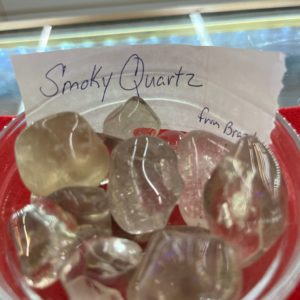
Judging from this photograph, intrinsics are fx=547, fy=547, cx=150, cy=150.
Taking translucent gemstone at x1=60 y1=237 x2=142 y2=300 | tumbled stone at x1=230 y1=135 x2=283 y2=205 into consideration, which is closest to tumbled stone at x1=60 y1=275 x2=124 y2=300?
translucent gemstone at x1=60 y1=237 x2=142 y2=300

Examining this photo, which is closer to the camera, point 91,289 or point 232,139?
point 91,289

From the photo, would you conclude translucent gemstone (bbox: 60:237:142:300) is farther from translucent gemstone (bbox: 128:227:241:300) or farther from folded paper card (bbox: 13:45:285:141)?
folded paper card (bbox: 13:45:285:141)

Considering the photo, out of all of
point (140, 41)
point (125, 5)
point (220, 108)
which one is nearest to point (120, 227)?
point (220, 108)

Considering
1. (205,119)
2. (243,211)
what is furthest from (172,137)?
(243,211)

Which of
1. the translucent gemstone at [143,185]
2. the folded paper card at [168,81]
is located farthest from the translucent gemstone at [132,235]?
the folded paper card at [168,81]

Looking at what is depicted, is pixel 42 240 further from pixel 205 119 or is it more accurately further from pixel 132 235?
pixel 205 119

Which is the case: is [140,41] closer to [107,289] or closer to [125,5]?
[125,5]
